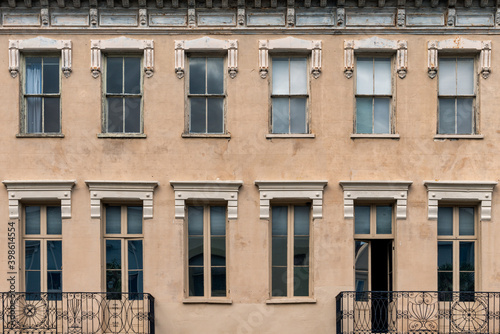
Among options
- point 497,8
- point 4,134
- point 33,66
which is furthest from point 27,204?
point 497,8

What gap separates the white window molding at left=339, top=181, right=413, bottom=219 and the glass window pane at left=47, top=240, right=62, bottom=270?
632 centimetres

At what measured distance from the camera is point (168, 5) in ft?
49.6

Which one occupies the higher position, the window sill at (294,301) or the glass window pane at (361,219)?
the glass window pane at (361,219)

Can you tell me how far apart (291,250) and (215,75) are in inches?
167

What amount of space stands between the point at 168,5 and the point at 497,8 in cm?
→ 729

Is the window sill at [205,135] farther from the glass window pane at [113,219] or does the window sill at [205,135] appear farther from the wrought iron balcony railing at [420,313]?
the wrought iron balcony railing at [420,313]

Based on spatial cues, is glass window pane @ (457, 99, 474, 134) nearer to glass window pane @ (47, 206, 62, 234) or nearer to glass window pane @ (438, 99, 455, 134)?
glass window pane @ (438, 99, 455, 134)

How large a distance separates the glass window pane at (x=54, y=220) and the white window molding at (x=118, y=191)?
87 cm

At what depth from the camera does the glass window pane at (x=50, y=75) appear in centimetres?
1510

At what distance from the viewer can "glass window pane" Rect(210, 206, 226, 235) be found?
1500 cm

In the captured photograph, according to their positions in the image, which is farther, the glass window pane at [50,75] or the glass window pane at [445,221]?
the glass window pane at [50,75]

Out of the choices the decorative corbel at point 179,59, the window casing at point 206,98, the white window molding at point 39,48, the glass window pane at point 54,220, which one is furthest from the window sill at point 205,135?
the glass window pane at point 54,220

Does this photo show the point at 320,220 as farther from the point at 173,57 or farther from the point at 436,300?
the point at 173,57

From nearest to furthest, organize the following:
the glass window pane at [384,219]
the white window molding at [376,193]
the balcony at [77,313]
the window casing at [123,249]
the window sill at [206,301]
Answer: the balcony at [77,313], the window sill at [206,301], the white window molding at [376,193], the window casing at [123,249], the glass window pane at [384,219]
